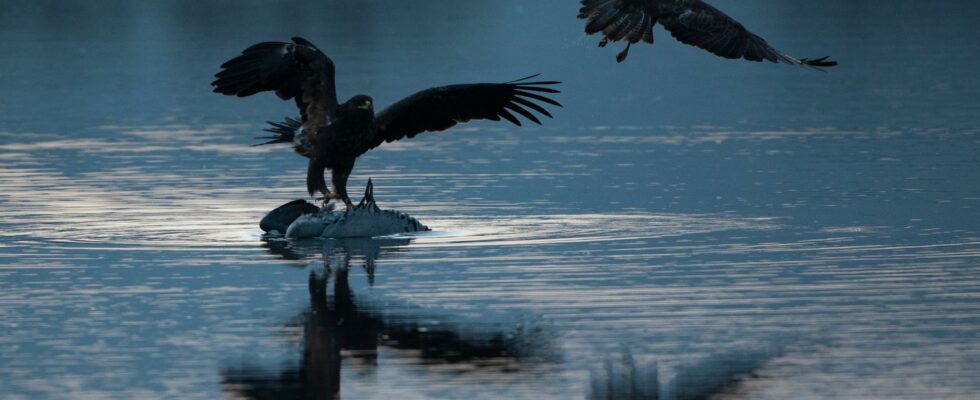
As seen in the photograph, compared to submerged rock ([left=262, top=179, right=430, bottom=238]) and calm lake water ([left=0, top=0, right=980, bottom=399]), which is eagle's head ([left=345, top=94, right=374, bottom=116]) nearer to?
submerged rock ([left=262, top=179, right=430, bottom=238])

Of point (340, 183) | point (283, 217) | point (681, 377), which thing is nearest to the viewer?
point (681, 377)

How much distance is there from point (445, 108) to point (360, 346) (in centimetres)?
601

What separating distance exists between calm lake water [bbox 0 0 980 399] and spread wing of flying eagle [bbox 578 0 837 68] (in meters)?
1.29

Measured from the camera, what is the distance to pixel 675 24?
14859 millimetres

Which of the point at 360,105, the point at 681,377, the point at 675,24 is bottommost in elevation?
the point at 681,377

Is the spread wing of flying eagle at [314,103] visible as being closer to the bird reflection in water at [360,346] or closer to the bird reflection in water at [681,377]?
the bird reflection in water at [360,346]

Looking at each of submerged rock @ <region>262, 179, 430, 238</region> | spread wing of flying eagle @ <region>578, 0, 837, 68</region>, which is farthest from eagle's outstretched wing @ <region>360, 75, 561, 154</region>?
spread wing of flying eagle @ <region>578, 0, 837, 68</region>

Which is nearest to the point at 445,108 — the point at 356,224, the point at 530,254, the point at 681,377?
the point at 356,224

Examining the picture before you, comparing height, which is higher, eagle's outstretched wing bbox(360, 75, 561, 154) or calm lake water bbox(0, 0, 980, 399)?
eagle's outstretched wing bbox(360, 75, 561, 154)

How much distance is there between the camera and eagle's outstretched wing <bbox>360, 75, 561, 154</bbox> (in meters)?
16.4

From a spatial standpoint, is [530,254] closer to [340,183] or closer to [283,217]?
[283,217]

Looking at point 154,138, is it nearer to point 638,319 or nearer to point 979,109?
point 979,109

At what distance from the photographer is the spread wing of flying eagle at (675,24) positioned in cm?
1459

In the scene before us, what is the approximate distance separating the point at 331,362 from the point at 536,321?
1425 mm
